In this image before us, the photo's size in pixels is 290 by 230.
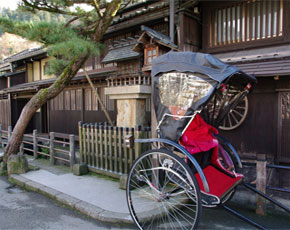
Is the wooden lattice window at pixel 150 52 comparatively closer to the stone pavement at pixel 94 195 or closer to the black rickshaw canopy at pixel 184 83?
the black rickshaw canopy at pixel 184 83

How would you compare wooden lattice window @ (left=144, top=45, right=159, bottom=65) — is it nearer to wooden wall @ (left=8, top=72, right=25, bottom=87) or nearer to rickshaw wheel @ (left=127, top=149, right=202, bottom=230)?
rickshaw wheel @ (left=127, top=149, right=202, bottom=230)

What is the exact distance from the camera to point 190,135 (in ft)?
12.4

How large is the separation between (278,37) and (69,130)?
10.1 m

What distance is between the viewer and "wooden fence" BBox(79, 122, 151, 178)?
5465 mm

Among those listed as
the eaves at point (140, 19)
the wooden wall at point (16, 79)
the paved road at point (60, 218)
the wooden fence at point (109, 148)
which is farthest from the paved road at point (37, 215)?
the wooden wall at point (16, 79)

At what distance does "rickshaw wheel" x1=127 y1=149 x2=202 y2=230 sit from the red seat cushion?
1.12 ft

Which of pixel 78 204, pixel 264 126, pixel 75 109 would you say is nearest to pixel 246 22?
pixel 264 126

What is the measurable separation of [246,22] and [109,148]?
5406 mm

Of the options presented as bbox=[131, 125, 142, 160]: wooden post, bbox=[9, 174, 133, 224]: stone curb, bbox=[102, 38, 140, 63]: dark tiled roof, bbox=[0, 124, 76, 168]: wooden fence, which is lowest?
bbox=[9, 174, 133, 224]: stone curb

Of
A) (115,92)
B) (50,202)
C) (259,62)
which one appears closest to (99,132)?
(115,92)

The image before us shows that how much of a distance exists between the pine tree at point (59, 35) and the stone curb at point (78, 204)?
215 cm

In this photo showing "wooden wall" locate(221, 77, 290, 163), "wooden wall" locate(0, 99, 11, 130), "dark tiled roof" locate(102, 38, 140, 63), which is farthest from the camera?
"wooden wall" locate(0, 99, 11, 130)

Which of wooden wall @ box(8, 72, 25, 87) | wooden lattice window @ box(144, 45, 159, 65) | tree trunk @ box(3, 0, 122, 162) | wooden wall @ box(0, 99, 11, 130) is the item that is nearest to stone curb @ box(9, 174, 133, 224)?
tree trunk @ box(3, 0, 122, 162)

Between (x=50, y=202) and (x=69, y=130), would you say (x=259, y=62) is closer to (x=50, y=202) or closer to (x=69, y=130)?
(x=50, y=202)
